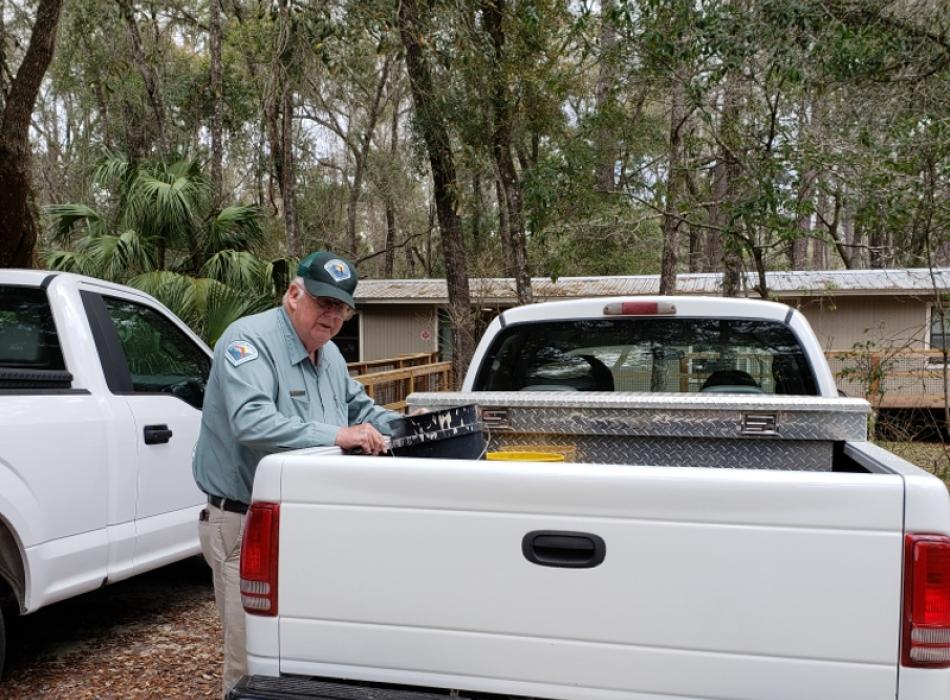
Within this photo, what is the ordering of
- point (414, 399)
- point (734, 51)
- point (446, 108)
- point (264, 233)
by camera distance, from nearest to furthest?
point (414, 399), point (734, 51), point (264, 233), point (446, 108)

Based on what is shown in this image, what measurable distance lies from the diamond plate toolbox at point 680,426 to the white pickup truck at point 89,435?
187 centimetres

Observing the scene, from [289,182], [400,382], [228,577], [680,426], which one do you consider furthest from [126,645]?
[289,182]

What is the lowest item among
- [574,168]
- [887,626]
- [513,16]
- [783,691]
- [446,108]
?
[783,691]

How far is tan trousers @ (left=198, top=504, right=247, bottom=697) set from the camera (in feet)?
10.2

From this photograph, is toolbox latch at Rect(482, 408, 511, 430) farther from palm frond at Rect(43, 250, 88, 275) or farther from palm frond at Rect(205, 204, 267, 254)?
palm frond at Rect(205, 204, 267, 254)

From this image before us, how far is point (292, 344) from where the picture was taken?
323 cm

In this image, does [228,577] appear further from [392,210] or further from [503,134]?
[392,210]

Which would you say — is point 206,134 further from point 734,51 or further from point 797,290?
point 734,51

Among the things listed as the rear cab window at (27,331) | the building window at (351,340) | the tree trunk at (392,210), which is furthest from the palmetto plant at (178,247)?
the tree trunk at (392,210)

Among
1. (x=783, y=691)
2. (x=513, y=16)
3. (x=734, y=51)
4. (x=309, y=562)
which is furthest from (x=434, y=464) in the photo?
(x=513, y=16)

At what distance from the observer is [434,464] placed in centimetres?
232

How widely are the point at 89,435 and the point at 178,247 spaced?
6.60 meters

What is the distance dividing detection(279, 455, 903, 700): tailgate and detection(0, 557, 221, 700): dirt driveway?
101 inches

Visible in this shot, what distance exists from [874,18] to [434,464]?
33.2 ft
